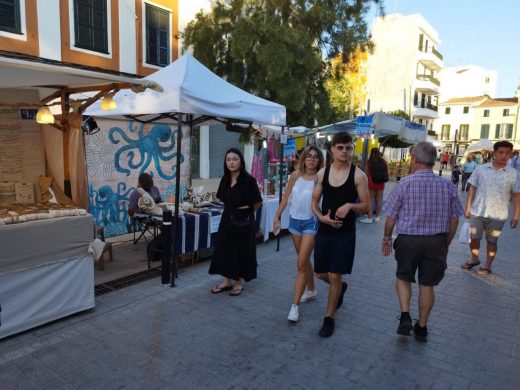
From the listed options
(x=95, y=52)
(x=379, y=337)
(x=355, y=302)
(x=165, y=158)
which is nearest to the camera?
(x=379, y=337)

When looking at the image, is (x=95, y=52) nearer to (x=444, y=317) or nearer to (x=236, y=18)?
(x=236, y=18)

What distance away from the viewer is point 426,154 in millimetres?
3371

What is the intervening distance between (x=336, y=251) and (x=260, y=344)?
41.5 inches

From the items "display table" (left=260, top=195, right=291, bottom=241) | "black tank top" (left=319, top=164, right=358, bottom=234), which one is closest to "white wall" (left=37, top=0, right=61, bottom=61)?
"display table" (left=260, top=195, right=291, bottom=241)

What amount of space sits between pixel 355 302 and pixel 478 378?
5.19ft

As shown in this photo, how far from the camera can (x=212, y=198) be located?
22.6 ft

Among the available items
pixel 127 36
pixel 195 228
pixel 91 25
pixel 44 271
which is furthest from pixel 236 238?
pixel 127 36

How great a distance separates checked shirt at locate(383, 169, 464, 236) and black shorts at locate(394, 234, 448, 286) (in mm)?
71

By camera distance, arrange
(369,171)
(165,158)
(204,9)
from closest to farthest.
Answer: (165,158) < (369,171) < (204,9)

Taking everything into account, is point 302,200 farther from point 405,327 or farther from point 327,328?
point 405,327

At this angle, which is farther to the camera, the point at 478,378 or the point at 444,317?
the point at 444,317

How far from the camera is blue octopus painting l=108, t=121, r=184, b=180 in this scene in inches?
279

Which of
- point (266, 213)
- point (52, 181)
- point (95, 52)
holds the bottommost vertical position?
point (266, 213)

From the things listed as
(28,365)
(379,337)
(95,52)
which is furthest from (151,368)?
(95,52)
